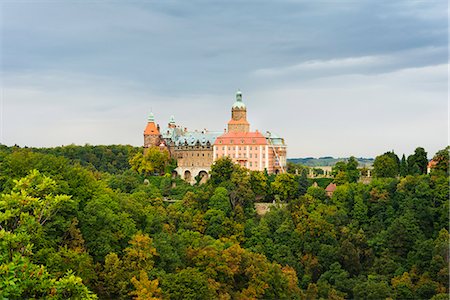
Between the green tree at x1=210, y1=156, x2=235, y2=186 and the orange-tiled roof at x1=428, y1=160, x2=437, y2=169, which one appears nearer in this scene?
the orange-tiled roof at x1=428, y1=160, x2=437, y2=169

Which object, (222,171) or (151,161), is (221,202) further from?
(151,161)

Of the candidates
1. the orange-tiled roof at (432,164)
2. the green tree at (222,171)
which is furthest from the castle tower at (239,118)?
the orange-tiled roof at (432,164)

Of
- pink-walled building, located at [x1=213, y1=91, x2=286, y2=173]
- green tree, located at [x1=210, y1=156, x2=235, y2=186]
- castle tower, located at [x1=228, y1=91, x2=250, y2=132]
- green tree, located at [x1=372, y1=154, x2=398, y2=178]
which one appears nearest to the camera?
green tree, located at [x1=372, y1=154, x2=398, y2=178]

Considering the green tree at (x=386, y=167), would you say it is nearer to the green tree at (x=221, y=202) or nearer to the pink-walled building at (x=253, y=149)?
the pink-walled building at (x=253, y=149)

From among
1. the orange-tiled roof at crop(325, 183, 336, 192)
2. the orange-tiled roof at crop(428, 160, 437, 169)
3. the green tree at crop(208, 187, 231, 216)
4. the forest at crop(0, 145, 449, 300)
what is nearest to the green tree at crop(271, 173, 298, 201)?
the forest at crop(0, 145, 449, 300)

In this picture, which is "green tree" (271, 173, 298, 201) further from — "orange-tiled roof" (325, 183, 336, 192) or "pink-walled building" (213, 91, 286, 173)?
"pink-walled building" (213, 91, 286, 173)

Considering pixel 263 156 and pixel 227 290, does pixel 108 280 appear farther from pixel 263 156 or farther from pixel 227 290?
pixel 263 156

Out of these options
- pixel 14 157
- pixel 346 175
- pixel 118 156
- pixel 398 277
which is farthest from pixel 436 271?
pixel 118 156
